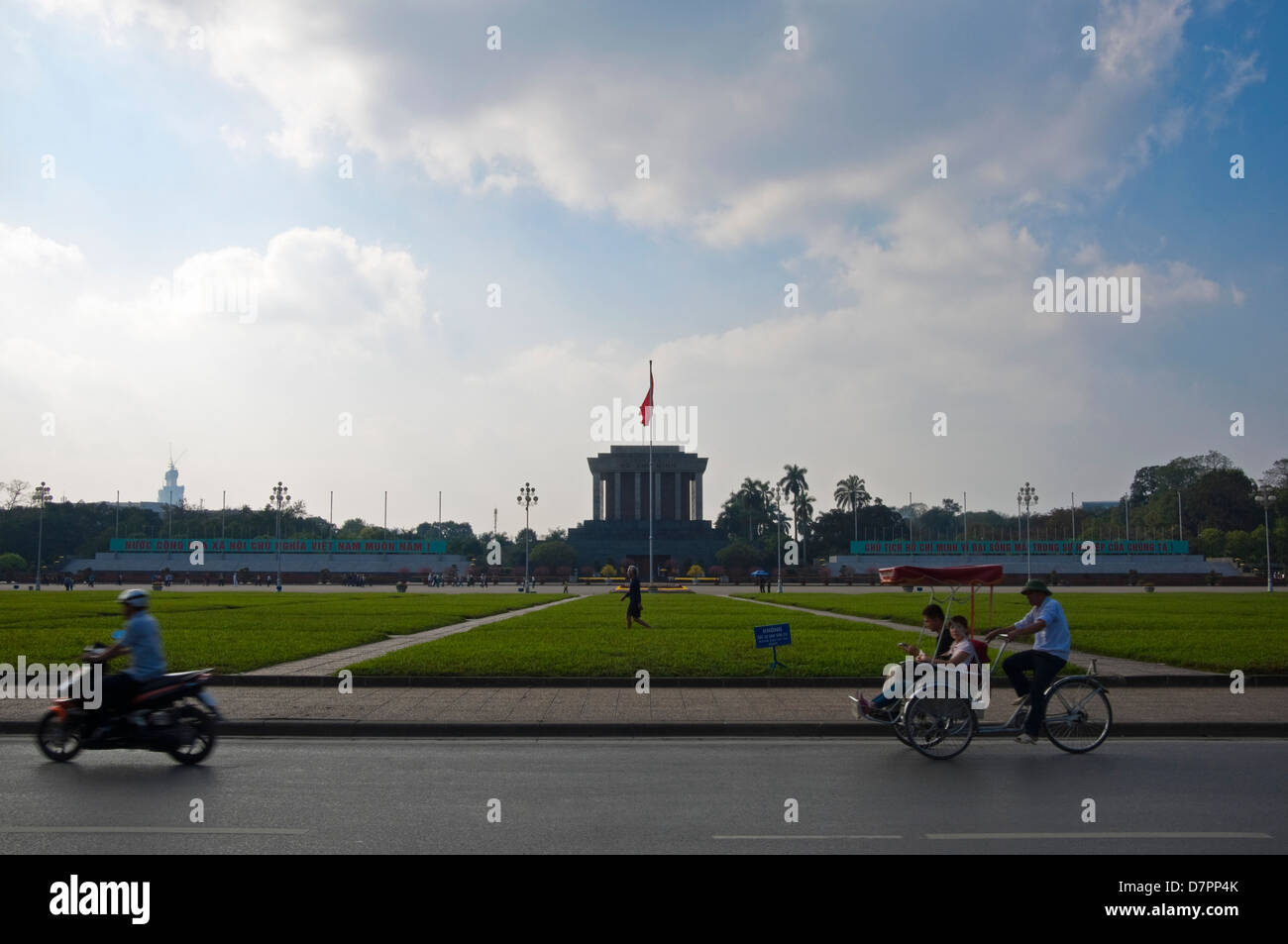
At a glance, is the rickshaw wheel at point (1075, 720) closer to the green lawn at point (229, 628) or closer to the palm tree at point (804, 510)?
the green lawn at point (229, 628)

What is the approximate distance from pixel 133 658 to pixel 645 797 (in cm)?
575

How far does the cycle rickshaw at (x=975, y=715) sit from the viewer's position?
10.9 metres

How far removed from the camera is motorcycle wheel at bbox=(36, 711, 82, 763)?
10.5 meters

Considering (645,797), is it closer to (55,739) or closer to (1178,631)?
(55,739)

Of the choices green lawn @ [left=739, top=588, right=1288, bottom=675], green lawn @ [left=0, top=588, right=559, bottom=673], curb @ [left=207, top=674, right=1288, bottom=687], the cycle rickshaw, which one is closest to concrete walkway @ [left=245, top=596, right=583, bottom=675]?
green lawn @ [left=0, top=588, right=559, bottom=673]

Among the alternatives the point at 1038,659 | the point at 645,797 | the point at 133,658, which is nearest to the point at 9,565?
the point at 133,658

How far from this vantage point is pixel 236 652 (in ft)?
65.8

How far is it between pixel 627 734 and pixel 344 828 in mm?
5251

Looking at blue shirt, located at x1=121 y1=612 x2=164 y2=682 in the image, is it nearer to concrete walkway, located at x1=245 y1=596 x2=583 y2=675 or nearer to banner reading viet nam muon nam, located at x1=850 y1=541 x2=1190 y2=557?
concrete walkway, located at x1=245 y1=596 x2=583 y2=675

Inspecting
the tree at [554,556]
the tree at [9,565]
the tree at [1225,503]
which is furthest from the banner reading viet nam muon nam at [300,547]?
the tree at [1225,503]

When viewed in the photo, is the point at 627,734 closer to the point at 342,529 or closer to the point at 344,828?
the point at 344,828

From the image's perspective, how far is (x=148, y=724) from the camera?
1036cm

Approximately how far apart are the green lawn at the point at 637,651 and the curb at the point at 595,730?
408cm
